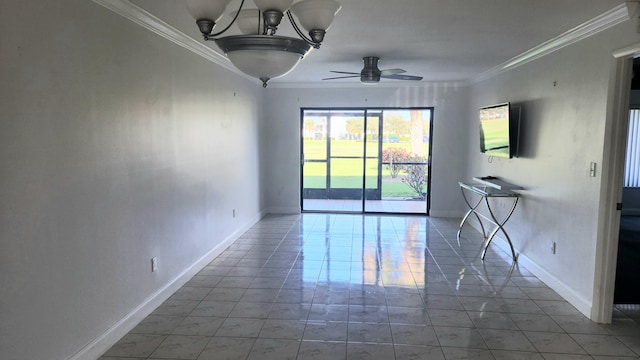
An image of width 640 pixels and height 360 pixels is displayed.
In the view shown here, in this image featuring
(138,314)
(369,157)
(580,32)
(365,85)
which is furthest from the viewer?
(369,157)

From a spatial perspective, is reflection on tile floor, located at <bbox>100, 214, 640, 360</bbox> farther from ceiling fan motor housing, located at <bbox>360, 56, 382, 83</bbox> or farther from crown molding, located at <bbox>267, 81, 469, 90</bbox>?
crown molding, located at <bbox>267, 81, 469, 90</bbox>

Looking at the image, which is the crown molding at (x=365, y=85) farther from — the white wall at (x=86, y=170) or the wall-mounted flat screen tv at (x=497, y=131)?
the white wall at (x=86, y=170)

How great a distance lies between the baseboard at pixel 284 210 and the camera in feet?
25.0

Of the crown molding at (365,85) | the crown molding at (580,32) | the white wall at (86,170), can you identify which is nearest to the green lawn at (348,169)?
the crown molding at (365,85)

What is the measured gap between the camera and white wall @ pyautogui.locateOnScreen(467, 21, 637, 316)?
128 inches

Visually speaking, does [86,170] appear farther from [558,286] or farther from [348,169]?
[348,169]

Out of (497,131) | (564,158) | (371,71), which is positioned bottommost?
(564,158)

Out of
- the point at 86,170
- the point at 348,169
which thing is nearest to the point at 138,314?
the point at 86,170

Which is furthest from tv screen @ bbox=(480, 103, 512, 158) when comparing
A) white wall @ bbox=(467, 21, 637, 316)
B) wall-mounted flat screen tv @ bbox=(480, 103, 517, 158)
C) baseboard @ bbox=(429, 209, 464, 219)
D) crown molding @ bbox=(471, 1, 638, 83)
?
baseboard @ bbox=(429, 209, 464, 219)

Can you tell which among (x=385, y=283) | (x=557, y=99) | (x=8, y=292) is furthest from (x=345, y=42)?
(x=8, y=292)

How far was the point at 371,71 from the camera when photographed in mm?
4684

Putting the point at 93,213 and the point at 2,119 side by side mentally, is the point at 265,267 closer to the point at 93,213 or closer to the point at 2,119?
the point at 93,213

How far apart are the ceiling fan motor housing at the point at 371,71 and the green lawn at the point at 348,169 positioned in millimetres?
2857

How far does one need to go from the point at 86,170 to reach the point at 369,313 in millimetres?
2298
